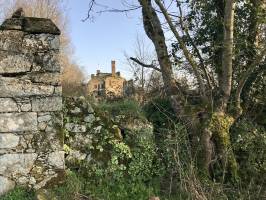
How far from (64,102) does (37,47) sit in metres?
1.10

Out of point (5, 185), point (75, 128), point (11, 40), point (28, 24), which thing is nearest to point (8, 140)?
point (5, 185)

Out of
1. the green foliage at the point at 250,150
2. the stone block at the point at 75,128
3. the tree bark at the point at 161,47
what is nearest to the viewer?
the stone block at the point at 75,128

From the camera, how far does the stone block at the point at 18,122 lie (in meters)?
5.14

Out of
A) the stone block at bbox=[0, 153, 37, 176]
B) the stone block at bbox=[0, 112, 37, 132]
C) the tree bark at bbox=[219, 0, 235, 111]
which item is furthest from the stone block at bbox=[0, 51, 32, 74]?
the tree bark at bbox=[219, 0, 235, 111]

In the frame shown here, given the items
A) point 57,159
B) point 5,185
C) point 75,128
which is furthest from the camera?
point 75,128

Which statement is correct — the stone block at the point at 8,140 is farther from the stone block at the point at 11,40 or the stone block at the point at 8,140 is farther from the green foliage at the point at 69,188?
the stone block at the point at 11,40

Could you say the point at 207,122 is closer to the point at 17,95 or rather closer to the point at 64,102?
the point at 64,102

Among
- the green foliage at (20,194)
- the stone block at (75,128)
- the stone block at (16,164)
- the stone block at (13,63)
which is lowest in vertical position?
the green foliage at (20,194)

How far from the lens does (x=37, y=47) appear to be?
532 centimetres

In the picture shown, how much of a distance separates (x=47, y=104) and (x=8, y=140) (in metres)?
0.66

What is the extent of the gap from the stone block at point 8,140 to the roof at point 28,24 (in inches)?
53.9

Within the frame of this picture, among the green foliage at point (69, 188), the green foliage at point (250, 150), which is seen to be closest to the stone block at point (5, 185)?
the green foliage at point (69, 188)

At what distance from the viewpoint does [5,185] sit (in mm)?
5125

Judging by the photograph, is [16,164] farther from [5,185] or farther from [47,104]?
[47,104]
